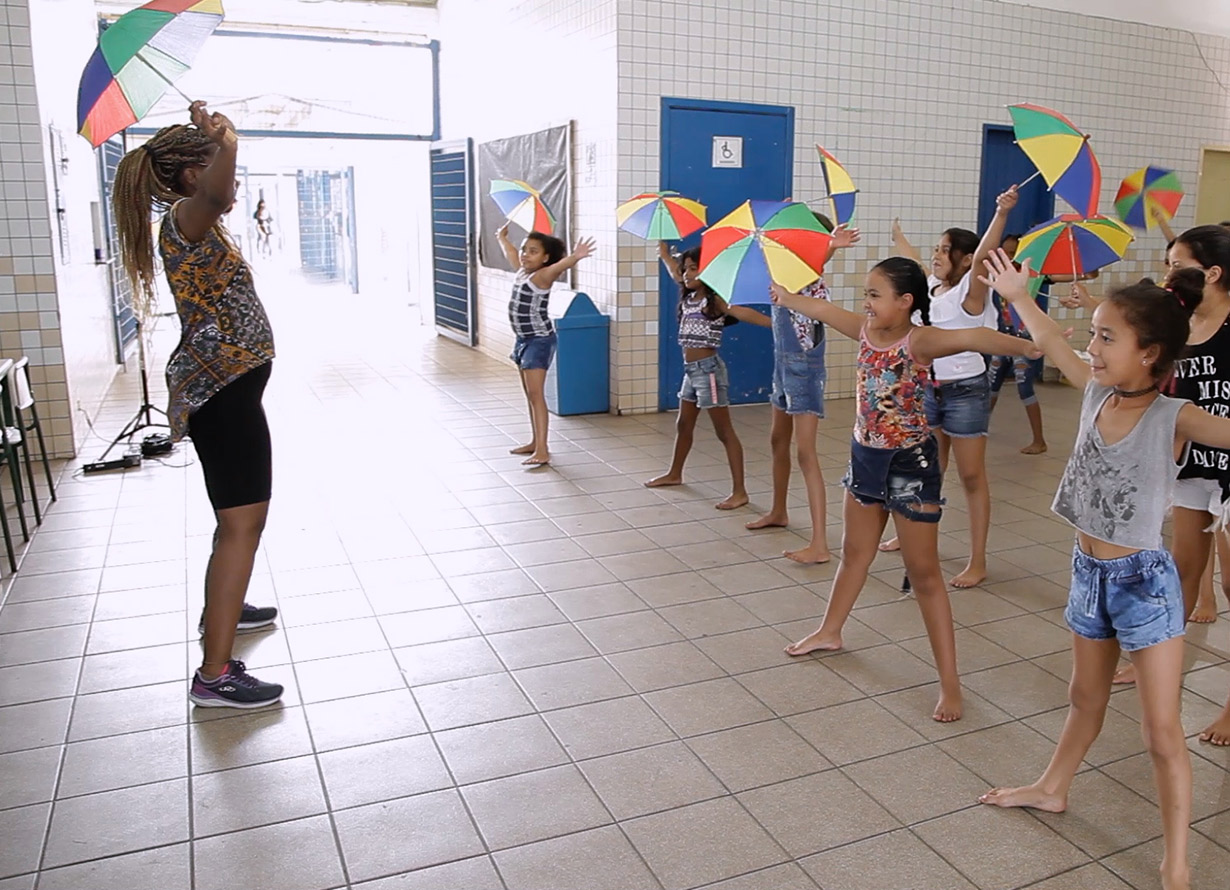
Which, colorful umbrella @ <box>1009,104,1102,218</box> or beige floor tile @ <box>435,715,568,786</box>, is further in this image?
colorful umbrella @ <box>1009,104,1102,218</box>

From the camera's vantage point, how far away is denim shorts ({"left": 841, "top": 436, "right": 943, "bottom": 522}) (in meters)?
3.14

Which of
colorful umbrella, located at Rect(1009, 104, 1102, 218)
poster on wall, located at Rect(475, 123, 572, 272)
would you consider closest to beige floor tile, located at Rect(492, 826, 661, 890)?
colorful umbrella, located at Rect(1009, 104, 1102, 218)

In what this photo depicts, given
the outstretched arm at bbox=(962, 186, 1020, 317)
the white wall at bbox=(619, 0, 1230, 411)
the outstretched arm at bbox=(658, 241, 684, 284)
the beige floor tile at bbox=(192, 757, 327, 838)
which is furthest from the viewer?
the white wall at bbox=(619, 0, 1230, 411)

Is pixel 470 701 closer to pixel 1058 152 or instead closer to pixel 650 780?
pixel 650 780

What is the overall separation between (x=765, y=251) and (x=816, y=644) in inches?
55.9

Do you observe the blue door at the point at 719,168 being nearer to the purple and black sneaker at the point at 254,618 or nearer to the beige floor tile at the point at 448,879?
the purple and black sneaker at the point at 254,618

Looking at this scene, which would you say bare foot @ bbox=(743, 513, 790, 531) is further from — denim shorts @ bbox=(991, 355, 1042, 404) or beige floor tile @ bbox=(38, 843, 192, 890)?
beige floor tile @ bbox=(38, 843, 192, 890)

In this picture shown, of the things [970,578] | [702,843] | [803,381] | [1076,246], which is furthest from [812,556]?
[702,843]

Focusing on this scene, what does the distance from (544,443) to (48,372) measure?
315cm

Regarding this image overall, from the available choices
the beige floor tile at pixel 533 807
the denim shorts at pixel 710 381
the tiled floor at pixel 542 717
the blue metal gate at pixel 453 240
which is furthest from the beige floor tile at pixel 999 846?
the blue metal gate at pixel 453 240

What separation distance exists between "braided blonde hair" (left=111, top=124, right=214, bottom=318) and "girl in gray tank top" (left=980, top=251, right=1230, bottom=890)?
2559 millimetres

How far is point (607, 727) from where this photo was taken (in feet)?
10.4

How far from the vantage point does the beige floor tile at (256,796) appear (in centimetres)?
267

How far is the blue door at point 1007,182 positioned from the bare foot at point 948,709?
6.66m
